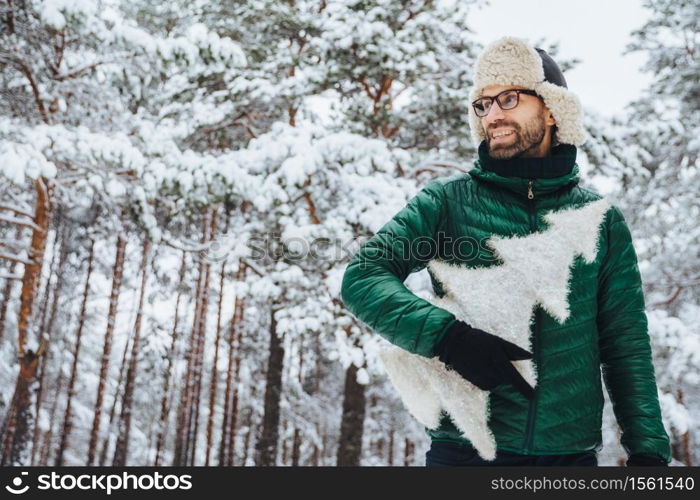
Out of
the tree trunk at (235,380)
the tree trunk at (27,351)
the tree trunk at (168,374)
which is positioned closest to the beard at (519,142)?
the tree trunk at (27,351)

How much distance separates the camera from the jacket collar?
5.60ft

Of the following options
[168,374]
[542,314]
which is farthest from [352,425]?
[168,374]

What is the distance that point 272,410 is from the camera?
11.7 m

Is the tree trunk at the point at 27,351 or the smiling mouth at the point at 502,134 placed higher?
the tree trunk at the point at 27,351

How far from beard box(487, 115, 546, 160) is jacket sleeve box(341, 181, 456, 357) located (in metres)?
0.22

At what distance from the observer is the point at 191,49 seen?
7.64 m

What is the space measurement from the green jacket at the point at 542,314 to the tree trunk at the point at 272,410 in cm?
962

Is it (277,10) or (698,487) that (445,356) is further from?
(277,10)

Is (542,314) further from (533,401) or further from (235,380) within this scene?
(235,380)

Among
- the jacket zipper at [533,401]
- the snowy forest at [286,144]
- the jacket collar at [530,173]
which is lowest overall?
the jacket zipper at [533,401]

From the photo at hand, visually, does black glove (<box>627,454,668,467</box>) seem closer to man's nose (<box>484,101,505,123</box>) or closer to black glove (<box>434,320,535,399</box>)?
black glove (<box>434,320,535,399</box>)

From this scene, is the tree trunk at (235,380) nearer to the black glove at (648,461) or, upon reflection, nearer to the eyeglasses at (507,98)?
the eyeglasses at (507,98)

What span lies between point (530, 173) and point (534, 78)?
0.34 metres

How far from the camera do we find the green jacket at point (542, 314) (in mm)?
1457
